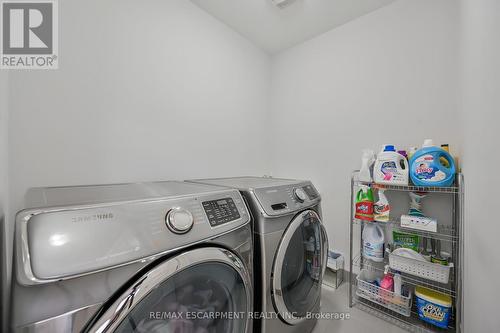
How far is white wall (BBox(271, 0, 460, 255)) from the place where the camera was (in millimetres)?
1401

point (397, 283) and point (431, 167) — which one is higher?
point (431, 167)

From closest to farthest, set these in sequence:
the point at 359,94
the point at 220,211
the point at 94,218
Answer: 1. the point at 94,218
2. the point at 220,211
3. the point at 359,94

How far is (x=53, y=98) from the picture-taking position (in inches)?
40.1

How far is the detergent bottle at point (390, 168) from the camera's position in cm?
132

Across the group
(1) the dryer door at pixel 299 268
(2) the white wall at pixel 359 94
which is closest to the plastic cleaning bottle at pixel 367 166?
(2) the white wall at pixel 359 94

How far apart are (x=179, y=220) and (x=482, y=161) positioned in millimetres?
1204

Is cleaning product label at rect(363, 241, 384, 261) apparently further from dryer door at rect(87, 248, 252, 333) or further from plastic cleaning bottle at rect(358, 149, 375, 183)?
dryer door at rect(87, 248, 252, 333)

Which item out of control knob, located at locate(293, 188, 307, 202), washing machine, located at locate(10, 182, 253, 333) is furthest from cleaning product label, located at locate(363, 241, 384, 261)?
washing machine, located at locate(10, 182, 253, 333)

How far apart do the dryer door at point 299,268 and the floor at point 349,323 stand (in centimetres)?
19

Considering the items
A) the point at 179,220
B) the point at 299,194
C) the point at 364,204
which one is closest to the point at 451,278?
the point at 364,204

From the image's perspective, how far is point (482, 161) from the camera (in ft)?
2.73

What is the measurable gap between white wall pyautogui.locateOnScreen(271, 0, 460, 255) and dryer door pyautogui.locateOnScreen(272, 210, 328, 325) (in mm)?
683

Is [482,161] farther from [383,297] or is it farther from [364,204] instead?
[383,297]

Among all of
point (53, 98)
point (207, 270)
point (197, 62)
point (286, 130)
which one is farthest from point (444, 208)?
point (53, 98)
